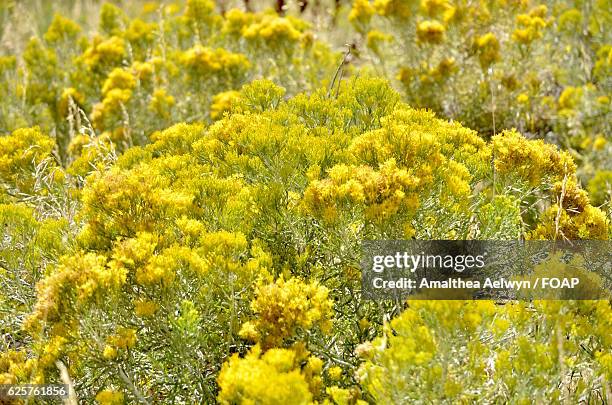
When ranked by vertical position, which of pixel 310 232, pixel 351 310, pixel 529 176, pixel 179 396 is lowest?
pixel 179 396

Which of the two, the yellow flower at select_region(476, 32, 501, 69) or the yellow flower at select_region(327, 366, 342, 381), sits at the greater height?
the yellow flower at select_region(476, 32, 501, 69)

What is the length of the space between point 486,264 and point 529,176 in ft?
1.44

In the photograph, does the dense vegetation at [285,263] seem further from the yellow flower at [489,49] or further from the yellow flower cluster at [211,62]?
the yellow flower cluster at [211,62]

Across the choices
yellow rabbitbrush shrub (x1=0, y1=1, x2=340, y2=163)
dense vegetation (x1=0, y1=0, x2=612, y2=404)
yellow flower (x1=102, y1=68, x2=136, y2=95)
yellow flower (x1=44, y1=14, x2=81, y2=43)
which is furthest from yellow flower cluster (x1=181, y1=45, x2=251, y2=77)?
→ dense vegetation (x1=0, y1=0, x2=612, y2=404)

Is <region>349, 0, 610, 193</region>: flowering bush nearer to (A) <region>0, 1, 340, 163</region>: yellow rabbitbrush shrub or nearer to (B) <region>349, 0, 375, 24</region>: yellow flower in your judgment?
(B) <region>349, 0, 375, 24</region>: yellow flower

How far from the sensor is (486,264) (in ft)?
8.72

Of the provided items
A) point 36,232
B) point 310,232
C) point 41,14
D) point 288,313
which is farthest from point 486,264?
point 41,14

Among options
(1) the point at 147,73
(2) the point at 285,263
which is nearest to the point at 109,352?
(2) the point at 285,263

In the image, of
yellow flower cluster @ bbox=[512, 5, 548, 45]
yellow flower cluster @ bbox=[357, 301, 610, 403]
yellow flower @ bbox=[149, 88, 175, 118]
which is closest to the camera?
yellow flower cluster @ bbox=[357, 301, 610, 403]

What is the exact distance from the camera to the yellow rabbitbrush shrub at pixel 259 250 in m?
2.12

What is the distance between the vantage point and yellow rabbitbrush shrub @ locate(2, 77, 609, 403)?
212cm

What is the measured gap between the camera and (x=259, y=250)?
2.36 m

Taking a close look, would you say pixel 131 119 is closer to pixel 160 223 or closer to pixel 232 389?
pixel 160 223

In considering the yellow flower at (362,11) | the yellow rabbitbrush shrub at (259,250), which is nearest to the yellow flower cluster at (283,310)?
the yellow rabbitbrush shrub at (259,250)
